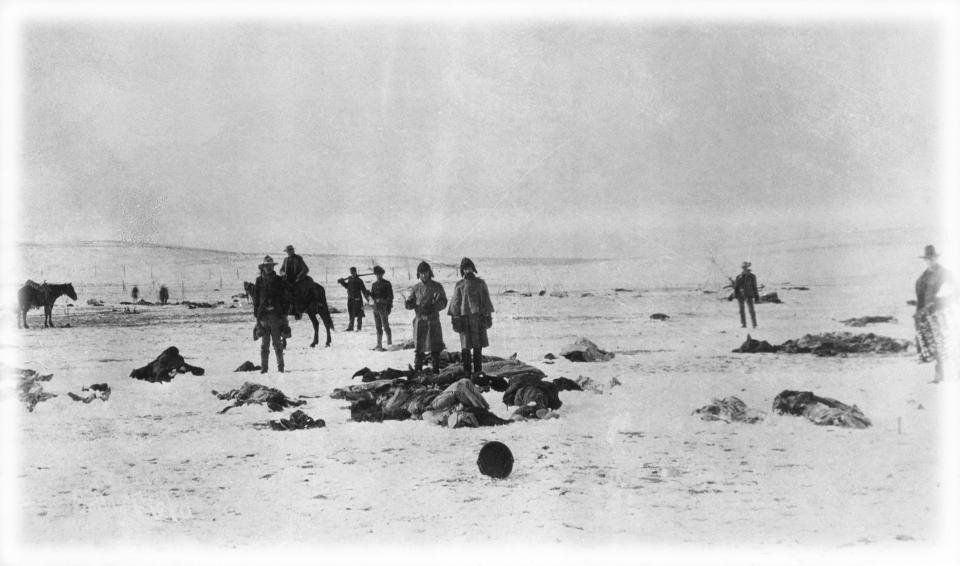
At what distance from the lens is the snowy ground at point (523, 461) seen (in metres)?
5.13

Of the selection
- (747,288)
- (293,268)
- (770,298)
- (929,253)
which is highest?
(293,268)

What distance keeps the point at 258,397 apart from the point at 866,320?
6.58 meters

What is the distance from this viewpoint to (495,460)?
17.7 ft

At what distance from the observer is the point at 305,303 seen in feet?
32.0

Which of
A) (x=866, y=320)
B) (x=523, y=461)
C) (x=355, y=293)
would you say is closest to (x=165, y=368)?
(x=355, y=293)

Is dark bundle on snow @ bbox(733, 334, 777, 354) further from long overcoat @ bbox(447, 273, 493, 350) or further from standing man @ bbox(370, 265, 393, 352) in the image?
standing man @ bbox(370, 265, 393, 352)

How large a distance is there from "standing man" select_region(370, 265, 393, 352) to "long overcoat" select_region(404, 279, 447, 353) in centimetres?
150

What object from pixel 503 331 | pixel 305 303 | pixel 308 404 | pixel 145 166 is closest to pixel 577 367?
pixel 503 331

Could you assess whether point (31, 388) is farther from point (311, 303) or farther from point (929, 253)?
point (929, 253)

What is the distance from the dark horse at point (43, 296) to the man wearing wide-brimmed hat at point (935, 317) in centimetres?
966

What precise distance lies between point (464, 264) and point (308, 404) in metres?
2.21

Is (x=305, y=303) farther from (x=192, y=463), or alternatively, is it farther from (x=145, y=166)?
(x=192, y=463)

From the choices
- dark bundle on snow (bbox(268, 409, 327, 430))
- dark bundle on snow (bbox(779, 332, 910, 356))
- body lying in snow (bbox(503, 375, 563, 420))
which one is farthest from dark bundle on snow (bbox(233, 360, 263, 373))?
dark bundle on snow (bbox(779, 332, 910, 356))

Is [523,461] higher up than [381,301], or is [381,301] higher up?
[381,301]
